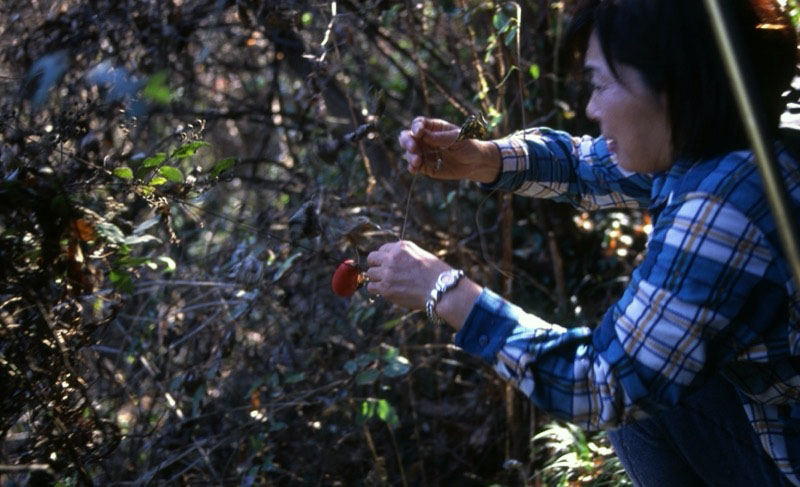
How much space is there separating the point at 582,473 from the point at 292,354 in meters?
1.00

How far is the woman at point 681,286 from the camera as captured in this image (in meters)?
1.31

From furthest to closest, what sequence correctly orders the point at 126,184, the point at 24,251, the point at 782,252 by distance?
the point at 126,184 → the point at 24,251 → the point at 782,252

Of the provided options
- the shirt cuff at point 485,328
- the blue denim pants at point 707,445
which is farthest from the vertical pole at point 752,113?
the blue denim pants at point 707,445

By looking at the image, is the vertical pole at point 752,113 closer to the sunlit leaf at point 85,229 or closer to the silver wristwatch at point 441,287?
the silver wristwatch at point 441,287

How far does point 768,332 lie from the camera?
1.41 metres

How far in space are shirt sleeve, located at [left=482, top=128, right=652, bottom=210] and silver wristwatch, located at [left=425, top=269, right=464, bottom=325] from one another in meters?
0.59

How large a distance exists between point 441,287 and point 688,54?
0.54 metres

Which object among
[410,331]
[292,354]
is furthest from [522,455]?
[292,354]

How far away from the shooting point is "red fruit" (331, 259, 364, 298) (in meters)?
1.72

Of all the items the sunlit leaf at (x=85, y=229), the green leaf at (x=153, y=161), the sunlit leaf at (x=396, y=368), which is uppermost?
the green leaf at (x=153, y=161)

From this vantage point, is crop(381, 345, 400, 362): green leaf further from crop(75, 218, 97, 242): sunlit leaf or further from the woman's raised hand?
crop(75, 218, 97, 242): sunlit leaf

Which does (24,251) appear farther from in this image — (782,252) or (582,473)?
(582,473)

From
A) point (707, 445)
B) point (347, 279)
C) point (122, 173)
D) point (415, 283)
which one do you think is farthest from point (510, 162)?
point (122, 173)

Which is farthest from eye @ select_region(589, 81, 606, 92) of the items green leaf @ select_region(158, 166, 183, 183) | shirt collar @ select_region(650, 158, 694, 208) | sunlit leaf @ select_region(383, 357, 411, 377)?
sunlit leaf @ select_region(383, 357, 411, 377)
